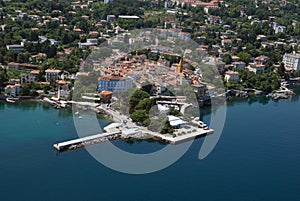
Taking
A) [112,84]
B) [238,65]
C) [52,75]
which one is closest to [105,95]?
[112,84]

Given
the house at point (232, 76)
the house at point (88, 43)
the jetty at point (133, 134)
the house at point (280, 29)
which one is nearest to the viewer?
the jetty at point (133, 134)

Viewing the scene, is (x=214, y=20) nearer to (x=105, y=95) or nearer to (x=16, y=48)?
(x=16, y=48)

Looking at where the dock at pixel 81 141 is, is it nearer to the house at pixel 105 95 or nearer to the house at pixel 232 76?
the house at pixel 105 95

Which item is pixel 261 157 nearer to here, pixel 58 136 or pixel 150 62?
pixel 58 136

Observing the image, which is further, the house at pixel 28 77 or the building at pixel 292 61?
the building at pixel 292 61

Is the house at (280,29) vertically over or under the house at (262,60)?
over

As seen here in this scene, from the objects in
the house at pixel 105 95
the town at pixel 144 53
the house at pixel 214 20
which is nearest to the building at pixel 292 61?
the town at pixel 144 53

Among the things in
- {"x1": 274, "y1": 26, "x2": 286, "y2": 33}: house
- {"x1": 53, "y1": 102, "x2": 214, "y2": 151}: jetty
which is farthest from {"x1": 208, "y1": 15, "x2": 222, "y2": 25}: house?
{"x1": 53, "y1": 102, "x2": 214, "y2": 151}: jetty
